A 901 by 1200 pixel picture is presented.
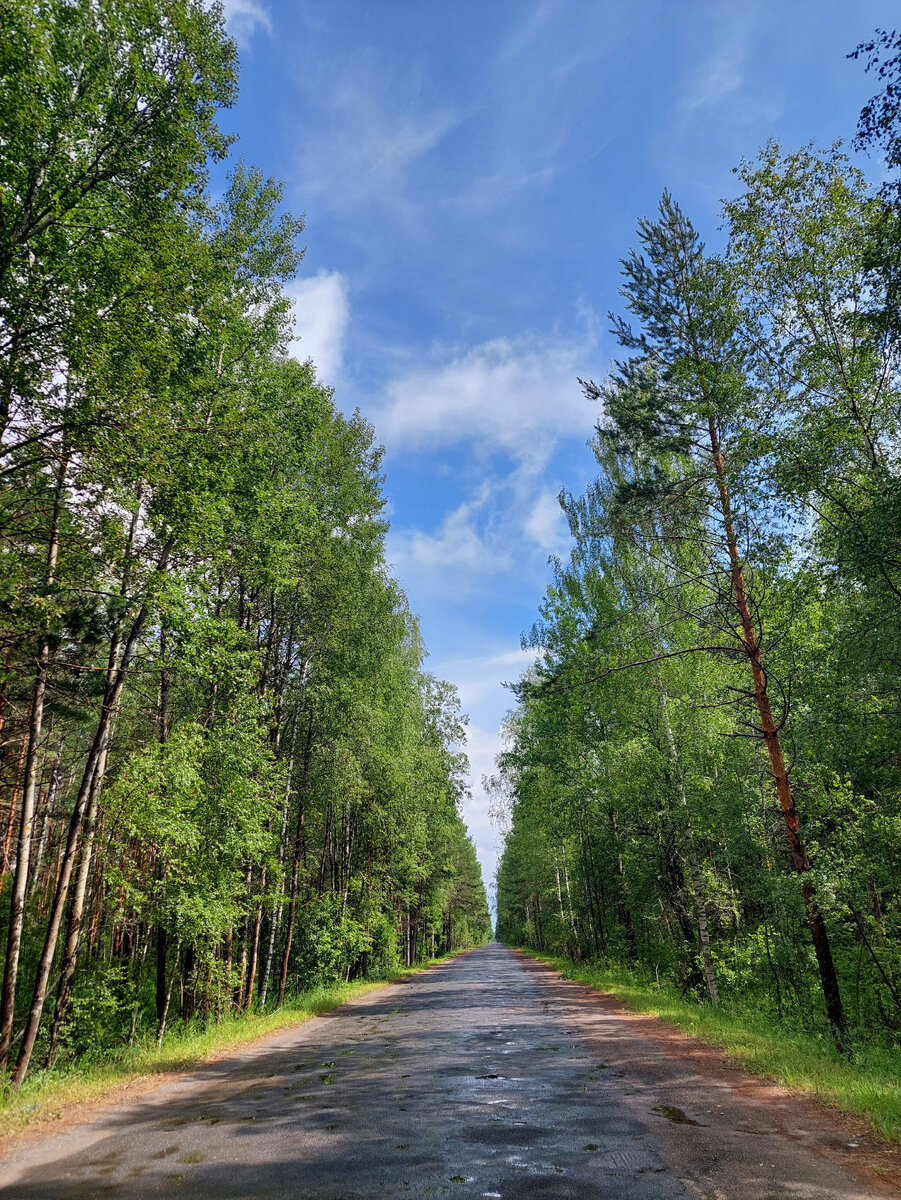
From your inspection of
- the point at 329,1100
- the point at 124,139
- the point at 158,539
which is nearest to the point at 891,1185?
the point at 329,1100

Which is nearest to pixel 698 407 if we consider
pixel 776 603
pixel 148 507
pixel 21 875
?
pixel 776 603

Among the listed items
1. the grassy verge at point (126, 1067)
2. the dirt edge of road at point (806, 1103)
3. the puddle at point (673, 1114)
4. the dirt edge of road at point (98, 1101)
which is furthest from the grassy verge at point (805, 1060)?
the grassy verge at point (126, 1067)

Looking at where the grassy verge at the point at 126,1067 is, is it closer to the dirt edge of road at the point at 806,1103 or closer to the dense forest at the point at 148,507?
the dense forest at the point at 148,507

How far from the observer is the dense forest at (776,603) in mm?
9312

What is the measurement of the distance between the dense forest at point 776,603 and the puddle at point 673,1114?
14.0 ft

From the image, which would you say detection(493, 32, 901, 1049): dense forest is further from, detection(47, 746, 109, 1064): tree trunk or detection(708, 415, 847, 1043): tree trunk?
detection(47, 746, 109, 1064): tree trunk

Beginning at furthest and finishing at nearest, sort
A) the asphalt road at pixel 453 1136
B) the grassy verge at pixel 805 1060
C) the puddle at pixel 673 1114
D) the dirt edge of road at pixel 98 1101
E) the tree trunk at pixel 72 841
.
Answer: the tree trunk at pixel 72 841 → the dirt edge of road at pixel 98 1101 → the grassy verge at pixel 805 1060 → the puddle at pixel 673 1114 → the asphalt road at pixel 453 1136

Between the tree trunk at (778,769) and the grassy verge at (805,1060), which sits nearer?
the grassy verge at (805,1060)

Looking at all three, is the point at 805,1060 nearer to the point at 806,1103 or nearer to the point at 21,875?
the point at 806,1103

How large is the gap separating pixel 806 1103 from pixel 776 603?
22.3 feet

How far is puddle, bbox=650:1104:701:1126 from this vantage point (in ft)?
19.1

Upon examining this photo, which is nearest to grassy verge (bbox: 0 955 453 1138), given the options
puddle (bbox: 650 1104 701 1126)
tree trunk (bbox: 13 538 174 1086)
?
tree trunk (bbox: 13 538 174 1086)

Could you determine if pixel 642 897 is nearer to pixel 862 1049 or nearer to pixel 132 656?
pixel 862 1049

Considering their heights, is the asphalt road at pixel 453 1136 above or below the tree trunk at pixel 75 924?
below
